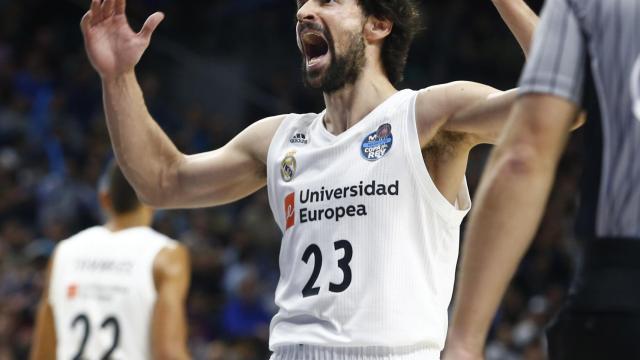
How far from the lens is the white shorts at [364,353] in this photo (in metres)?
3.88

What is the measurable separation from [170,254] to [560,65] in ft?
14.0

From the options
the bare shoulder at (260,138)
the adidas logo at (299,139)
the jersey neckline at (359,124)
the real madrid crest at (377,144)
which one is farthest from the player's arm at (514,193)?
the bare shoulder at (260,138)

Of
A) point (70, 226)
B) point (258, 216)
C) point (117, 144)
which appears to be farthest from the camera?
point (258, 216)

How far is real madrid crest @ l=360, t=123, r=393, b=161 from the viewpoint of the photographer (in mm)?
4055

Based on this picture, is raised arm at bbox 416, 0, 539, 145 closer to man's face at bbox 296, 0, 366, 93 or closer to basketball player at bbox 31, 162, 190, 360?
man's face at bbox 296, 0, 366, 93

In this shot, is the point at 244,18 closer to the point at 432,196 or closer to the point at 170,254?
the point at 170,254

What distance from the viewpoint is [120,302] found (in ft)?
21.3

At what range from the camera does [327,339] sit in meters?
3.92

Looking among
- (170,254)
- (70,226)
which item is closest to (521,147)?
(170,254)

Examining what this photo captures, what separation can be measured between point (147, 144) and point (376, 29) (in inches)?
40.9

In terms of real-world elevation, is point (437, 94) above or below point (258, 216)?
above

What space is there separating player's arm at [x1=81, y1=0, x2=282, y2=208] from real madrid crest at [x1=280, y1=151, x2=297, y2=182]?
0.21m

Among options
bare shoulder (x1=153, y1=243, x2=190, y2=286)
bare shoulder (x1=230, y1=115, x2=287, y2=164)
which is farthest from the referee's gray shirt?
bare shoulder (x1=153, y1=243, x2=190, y2=286)

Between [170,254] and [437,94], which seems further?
[170,254]
